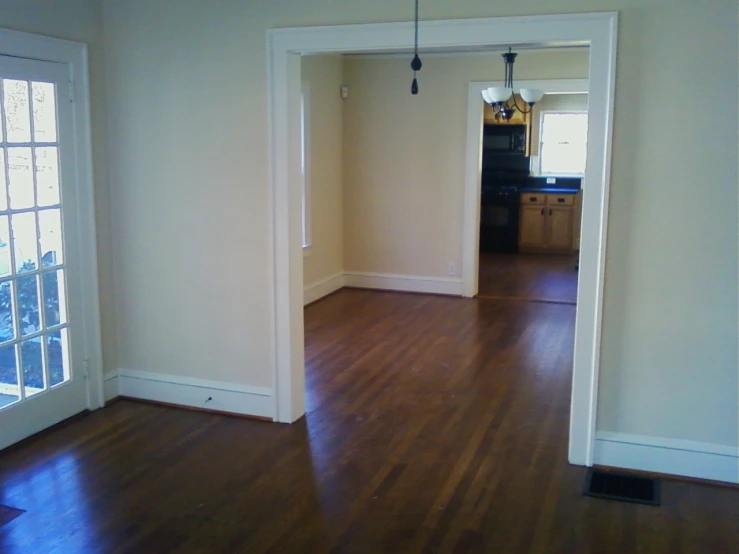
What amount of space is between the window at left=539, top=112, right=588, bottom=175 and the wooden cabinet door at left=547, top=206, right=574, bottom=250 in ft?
2.59

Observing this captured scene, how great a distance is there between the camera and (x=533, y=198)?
10508mm

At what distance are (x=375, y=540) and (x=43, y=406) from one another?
6.97ft

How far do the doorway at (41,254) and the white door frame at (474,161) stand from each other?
4092 mm

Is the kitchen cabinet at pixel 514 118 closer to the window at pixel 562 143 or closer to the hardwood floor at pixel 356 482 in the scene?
the window at pixel 562 143

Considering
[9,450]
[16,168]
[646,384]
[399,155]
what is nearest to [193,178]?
[16,168]

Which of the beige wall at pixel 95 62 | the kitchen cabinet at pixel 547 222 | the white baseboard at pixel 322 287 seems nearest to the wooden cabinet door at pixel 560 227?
the kitchen cabinet at pixel 547 222

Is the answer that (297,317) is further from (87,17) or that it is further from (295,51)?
(87,17)

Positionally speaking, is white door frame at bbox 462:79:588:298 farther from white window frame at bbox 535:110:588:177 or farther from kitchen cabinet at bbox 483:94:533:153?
white window frame at bbox 535:110:588:177

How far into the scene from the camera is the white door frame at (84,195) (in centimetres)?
395

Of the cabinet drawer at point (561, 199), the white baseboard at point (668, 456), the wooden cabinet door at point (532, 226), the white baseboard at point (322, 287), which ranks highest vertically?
the cabinet drawer at point (561, 199)

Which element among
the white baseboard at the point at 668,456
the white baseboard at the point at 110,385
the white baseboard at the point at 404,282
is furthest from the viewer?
the white baseboard at the point at 404,282

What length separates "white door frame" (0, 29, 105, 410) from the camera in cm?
395

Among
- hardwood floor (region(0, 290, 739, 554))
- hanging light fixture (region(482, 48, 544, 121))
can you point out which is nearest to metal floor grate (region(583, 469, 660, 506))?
hardwood floor (region(0, 290, 739, 554))

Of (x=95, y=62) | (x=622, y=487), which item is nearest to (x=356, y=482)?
(x=622, y=487)
